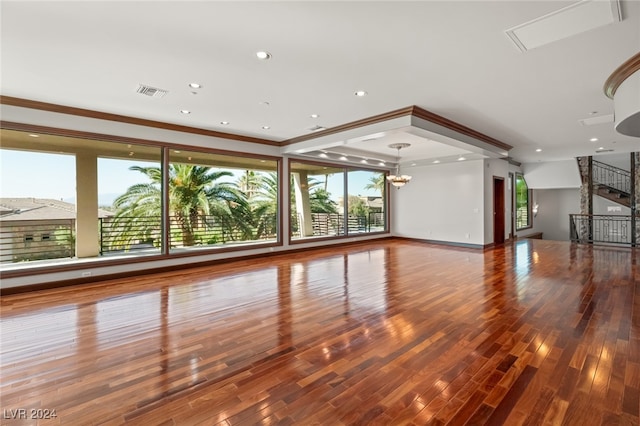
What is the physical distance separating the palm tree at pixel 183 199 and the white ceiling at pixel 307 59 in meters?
1.69

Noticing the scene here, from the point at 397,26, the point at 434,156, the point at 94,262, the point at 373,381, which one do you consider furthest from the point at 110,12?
the point at 434,156

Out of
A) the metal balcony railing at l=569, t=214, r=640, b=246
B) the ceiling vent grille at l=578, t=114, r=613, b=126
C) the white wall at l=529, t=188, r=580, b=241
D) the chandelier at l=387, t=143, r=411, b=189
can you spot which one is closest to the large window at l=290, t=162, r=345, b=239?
the chandelier at l=387, t=143, r=411, b=189

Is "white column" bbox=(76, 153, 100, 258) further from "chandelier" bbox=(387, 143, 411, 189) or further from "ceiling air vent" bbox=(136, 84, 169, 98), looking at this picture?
"chandelier" bbox=(387, 143, 411, 189)

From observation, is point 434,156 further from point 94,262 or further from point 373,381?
point 94,262

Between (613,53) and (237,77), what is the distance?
4.15 meters

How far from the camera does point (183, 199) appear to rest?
23.0 ft

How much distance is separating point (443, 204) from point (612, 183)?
282 inches

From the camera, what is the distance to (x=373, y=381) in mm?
2209

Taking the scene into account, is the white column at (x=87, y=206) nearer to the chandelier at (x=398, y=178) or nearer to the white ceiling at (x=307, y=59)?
the white ceiling at (x=307, y=59)

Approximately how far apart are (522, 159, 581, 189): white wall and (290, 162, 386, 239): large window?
20.0 feet

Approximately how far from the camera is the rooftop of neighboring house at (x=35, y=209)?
4.98m

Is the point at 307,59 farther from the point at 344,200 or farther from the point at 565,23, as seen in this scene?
the point at 344,200

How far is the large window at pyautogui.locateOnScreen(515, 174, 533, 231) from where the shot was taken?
38.4 ft

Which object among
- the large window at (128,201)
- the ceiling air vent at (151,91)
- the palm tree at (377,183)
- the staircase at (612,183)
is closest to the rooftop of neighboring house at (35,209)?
the large window at (128,201)
